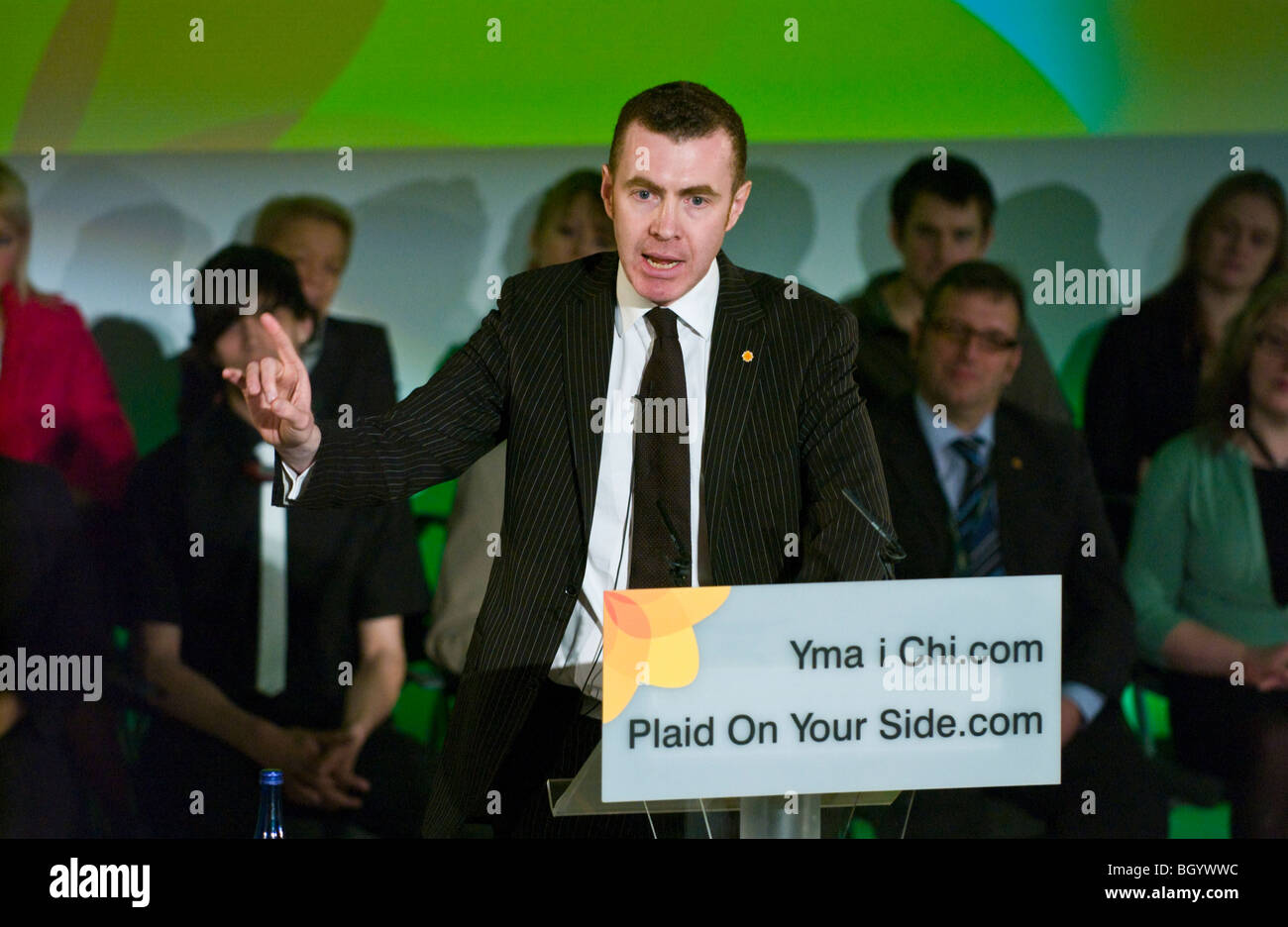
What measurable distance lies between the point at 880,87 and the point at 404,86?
57.8 inches

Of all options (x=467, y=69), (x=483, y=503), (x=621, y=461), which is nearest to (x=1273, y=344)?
(x=483, y=503)

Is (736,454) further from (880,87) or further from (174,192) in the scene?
(174,192)

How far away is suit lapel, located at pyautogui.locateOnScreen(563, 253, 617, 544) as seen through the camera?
2.77 metres

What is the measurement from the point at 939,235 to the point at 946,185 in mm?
154

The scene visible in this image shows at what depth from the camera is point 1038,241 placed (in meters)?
4.68

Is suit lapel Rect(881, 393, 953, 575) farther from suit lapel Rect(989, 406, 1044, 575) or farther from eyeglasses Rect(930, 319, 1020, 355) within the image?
eyeglasses Rect(930, 319, 1020, 355)

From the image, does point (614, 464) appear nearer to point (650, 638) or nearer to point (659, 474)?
point (659, 474)

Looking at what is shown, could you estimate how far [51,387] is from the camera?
458 centimetres

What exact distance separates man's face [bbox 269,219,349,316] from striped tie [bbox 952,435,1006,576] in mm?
1970

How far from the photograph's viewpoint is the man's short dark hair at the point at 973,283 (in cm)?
459

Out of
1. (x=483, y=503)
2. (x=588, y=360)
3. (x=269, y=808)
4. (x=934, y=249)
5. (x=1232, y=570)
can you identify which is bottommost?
(x=269, y=808)

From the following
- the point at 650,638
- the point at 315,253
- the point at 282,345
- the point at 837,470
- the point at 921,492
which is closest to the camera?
the point at 650,638

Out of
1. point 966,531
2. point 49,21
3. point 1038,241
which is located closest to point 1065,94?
point 1038,241

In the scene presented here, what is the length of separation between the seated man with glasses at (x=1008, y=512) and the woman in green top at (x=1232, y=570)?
159 millimetres
